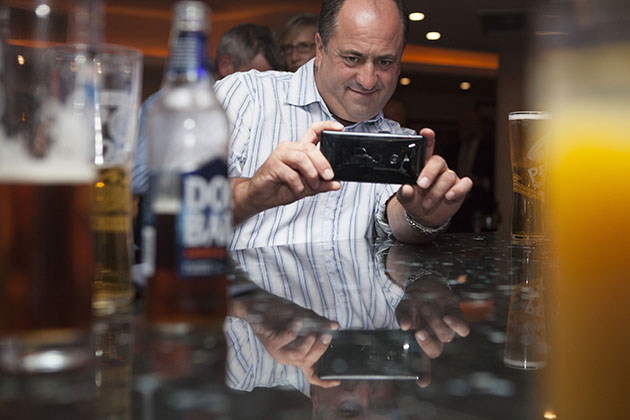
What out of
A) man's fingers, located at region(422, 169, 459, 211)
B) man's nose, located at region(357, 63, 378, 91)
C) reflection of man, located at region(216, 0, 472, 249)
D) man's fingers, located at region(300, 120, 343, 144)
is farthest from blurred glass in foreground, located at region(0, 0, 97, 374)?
man's nose, located at region(357, 63, 378, 91)

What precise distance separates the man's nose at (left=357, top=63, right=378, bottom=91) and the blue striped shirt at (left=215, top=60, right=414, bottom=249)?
14 centimetres

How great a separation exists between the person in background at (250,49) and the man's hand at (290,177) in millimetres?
1791

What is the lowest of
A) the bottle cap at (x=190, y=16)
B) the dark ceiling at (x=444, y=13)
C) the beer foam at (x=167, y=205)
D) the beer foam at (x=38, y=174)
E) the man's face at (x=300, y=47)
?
the beer foam at (x=167, y=205)

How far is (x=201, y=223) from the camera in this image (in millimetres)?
416

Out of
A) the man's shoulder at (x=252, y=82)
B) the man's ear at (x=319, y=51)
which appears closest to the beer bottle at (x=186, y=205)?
the man's shoulder at (x=252, y=82)

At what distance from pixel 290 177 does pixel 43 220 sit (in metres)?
0.72

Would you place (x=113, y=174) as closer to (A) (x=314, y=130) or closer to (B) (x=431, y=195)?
(A) (x=314, y=130)

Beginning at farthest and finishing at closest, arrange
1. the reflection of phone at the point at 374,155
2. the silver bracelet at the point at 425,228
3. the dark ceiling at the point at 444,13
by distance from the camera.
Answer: the dark ceiling at the point at 444,13
the silver bracelet at the point at 425,228
the reflection of phone at the point at 374,155

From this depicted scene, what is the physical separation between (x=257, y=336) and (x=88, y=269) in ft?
0.40

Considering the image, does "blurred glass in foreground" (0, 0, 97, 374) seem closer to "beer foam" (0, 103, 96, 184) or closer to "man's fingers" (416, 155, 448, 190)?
"beer foam" (0, 103, 96, 184)

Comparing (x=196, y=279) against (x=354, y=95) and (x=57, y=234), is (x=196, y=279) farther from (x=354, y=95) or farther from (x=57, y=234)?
(x=354, y=95)

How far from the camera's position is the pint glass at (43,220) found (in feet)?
1.12

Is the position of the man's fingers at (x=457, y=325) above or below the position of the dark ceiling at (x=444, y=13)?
below

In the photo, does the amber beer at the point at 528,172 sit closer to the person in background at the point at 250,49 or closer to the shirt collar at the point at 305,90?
the shirt collar at the point at 305,90
